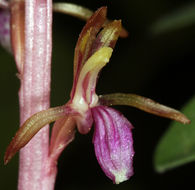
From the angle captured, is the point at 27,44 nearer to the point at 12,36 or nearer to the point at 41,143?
the point at 12,36

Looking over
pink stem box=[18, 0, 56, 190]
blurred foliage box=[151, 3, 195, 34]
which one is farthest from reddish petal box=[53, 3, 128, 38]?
blurred foliage box=[151, 3, 195, 34]

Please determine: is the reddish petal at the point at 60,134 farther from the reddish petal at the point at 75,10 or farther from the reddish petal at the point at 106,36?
the reddish petal at the point at 75,10

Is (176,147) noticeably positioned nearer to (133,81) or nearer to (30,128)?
(30,128)

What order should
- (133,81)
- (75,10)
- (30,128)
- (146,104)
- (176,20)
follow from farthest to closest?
(133,81) < (176,20) < (75,10) < (146,104) < (30,128)

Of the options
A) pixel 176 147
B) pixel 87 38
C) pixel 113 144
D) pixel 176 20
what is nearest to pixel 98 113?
pixel 113 144

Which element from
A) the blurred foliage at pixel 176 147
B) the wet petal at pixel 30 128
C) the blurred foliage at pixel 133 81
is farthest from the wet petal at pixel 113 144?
the blurred foliage at pixel 133 81

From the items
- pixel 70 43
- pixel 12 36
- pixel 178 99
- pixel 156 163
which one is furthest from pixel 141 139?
pixel 12 36
